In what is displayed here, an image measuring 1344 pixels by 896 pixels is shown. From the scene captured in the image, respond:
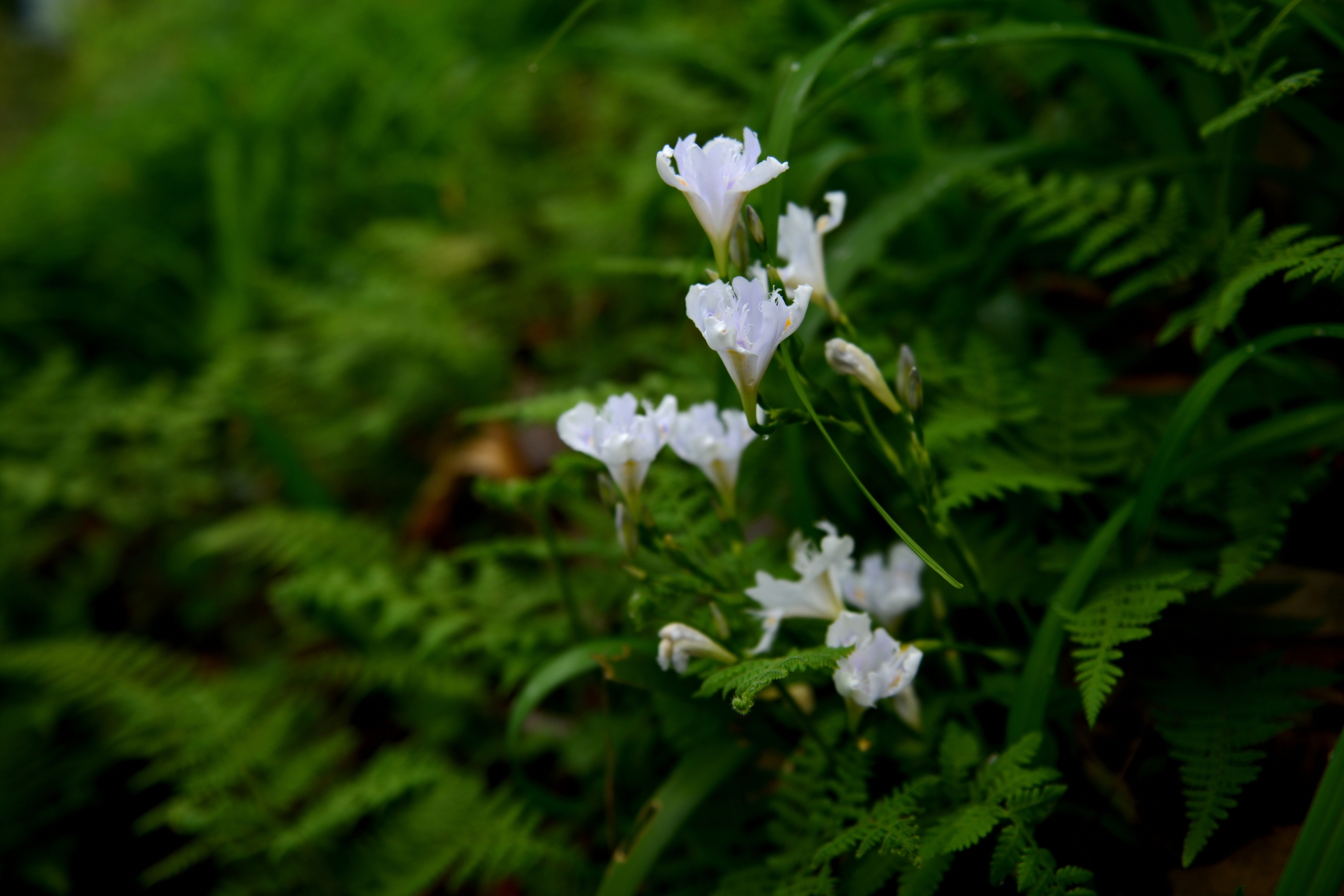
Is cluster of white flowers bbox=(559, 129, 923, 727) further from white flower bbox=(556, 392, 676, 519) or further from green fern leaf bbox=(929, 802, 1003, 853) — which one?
green fern leaf bbox=(929, 802, 1003, 853)

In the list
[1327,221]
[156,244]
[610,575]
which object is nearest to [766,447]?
[610,575]

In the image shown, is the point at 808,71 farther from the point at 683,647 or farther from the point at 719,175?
the point at 683,647

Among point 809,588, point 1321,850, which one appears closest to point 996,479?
point 809,588

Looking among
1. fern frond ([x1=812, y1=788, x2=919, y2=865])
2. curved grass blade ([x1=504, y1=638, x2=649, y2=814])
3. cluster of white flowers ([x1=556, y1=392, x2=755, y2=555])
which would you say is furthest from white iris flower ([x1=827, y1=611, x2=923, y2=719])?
curved grass blade ([x1=504, y1=638, x2=649, y2=814])

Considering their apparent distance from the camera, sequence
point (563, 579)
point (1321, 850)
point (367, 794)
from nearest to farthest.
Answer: point (1321, 850) → point (563, 579) → point (367, 794)

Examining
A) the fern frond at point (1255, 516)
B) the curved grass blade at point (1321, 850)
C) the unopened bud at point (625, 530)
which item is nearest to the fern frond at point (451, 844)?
the unopened bud at point (625, 530)
